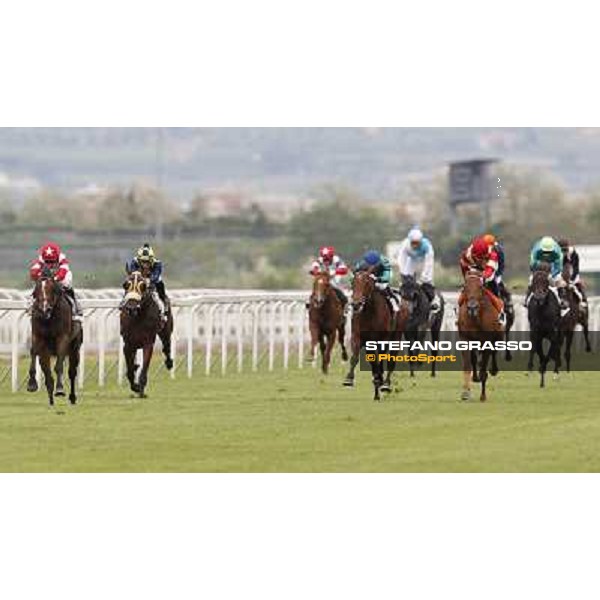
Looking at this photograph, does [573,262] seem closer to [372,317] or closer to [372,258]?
[372,317]

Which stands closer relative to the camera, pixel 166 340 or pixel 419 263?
pixel 166 340

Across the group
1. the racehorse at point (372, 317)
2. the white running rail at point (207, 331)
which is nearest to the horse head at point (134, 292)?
the white running rail at point (207, 331)

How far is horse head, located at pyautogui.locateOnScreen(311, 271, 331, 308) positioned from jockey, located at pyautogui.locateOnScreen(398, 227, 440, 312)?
119cm

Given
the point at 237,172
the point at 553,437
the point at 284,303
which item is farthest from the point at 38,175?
the point at 553,437

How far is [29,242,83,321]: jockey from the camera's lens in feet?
67.1

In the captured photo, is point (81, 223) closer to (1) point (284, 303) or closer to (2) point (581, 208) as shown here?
(2) point (581, 208)

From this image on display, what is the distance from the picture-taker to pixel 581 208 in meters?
95.9

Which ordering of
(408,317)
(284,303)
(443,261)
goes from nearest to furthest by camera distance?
(408,317) → (284,303) → (443,261)

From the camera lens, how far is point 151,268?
21.7m

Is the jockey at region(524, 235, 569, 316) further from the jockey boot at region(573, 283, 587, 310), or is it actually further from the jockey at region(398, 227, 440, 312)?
the jockey boot at region(573, 283, 587, 310)

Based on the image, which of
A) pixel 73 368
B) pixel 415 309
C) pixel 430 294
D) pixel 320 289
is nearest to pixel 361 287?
pixel 73 368

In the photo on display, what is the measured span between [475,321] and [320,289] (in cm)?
555

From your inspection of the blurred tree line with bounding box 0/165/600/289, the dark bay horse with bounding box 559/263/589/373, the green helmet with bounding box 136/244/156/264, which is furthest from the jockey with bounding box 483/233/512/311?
the blurred tree line with bounding box 0/165/600/289

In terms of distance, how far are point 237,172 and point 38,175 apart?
11756 millimetres
